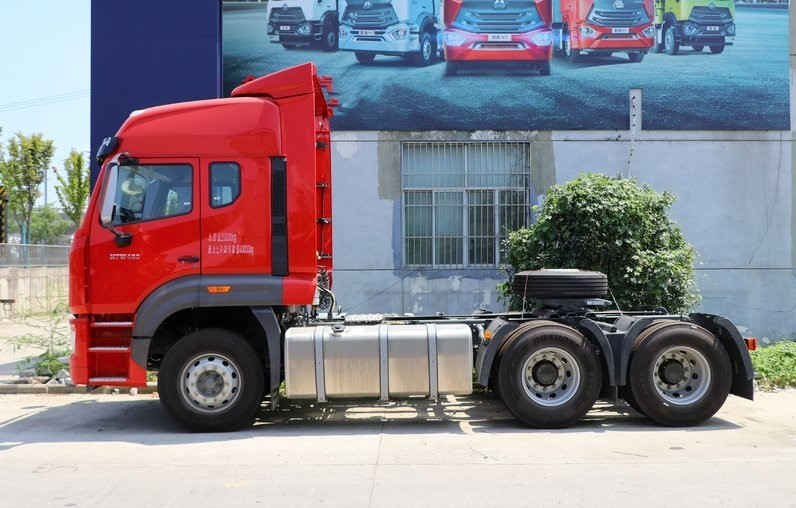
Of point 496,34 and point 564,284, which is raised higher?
point 496,34

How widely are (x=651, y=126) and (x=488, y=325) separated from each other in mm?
7760

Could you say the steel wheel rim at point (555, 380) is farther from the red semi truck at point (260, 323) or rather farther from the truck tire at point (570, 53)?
the truck tire at point (570, 53)

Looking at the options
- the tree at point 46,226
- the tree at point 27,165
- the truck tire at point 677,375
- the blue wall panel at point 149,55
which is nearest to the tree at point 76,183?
the tree at point 27,165

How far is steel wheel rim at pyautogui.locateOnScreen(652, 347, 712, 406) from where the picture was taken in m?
8.79

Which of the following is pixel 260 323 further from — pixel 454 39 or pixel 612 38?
pixel 612 38

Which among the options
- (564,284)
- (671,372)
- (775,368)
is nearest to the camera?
(671,372)

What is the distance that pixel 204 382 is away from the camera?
8.59m

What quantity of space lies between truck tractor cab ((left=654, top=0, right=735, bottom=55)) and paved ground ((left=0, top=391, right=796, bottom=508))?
26.0ft

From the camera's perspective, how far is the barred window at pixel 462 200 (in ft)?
50.2

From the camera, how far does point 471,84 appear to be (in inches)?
595

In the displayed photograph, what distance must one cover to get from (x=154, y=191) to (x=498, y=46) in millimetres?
8580

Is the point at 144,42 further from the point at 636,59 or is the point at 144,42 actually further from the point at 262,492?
the point at 262,492

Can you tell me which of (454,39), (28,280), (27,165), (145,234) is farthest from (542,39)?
(27,165)

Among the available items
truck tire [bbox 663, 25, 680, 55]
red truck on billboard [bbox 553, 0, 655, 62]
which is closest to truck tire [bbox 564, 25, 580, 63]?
red truck on billboard [bbox 553, 0, 655, 62]
